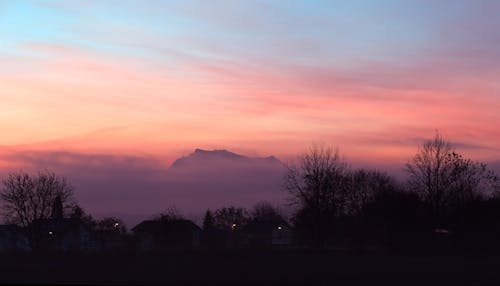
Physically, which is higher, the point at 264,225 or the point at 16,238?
the point at 264,225

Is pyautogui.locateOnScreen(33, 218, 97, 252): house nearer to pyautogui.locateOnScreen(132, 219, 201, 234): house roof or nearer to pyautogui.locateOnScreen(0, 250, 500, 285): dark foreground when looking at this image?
pyautogui.locateOnScreen(132, 219, 201, 234): house roof

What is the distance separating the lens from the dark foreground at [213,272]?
3203 centimetres

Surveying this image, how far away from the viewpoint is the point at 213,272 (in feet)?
124

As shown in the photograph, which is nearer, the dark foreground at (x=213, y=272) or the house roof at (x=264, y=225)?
the dark foreground at (x=213, y=272)

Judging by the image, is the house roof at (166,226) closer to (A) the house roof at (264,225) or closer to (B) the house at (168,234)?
(B) the house at (168,234)

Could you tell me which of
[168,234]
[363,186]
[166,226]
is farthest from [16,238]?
[363,186]

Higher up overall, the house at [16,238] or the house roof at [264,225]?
the house roof at [264,225]

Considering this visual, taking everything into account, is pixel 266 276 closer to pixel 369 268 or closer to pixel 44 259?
pixel 369 268

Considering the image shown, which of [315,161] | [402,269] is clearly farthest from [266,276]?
[315,161]

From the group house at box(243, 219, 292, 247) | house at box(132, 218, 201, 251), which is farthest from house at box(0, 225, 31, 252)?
house at box(243, 219, 292, 247)

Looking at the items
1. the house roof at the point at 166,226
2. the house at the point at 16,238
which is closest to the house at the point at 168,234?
the house roof at the point at 166,226

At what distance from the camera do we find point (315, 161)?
82.6 meters

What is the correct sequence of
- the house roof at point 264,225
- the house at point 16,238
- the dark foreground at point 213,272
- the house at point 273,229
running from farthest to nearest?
the house roof at point 264,225 → the house at point 273,229 → the house at point 16,238 → the dark foreground at point 213,272

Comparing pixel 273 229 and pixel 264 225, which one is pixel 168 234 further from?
pixel 264 225
